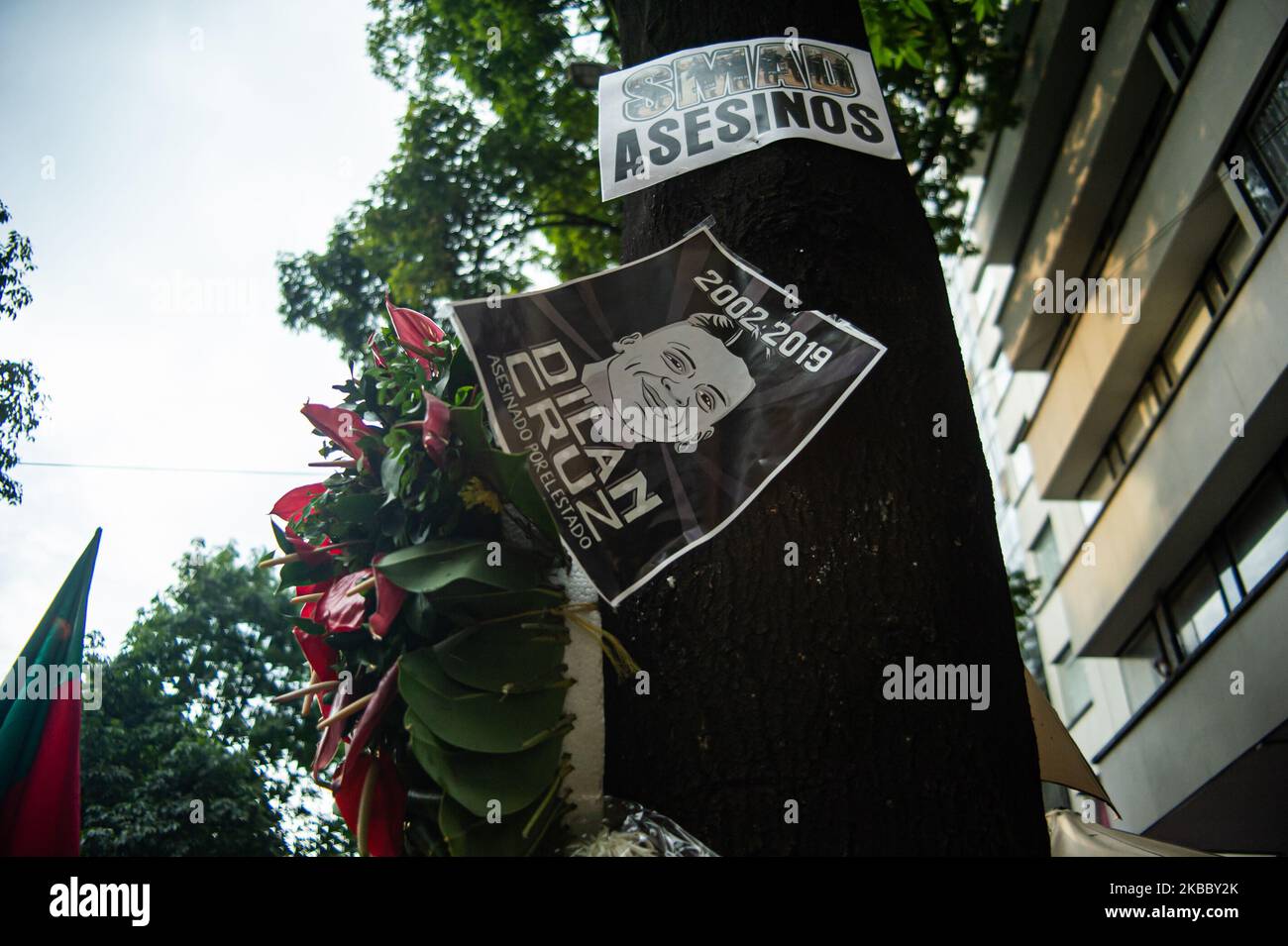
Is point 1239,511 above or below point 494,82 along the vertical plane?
below

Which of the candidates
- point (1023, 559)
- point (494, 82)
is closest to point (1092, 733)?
point (1023, 559)

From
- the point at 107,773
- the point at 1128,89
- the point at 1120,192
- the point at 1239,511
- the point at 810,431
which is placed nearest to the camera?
the point at 810,431

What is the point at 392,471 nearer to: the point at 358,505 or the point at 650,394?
the point at 358,505

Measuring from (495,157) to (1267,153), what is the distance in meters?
7.85

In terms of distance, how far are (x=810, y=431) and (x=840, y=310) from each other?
0.46 m

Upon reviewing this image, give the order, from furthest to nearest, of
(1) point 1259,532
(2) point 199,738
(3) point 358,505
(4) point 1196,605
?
(4) point 1196,605, (2) point 199,738, (1) point 1259,532, (3) point 358,505

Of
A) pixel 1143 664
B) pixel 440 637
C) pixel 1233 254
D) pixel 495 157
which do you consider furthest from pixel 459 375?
pixel 1143 664

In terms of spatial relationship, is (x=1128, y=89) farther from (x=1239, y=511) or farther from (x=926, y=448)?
(x=926, y=448)

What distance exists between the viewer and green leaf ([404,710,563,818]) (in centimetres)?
209

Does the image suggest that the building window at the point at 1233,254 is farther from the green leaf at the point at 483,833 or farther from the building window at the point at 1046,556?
the green leaf at the point at 483,833

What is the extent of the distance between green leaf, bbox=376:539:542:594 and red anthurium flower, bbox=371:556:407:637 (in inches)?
0.8

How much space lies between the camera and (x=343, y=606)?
2.29m
